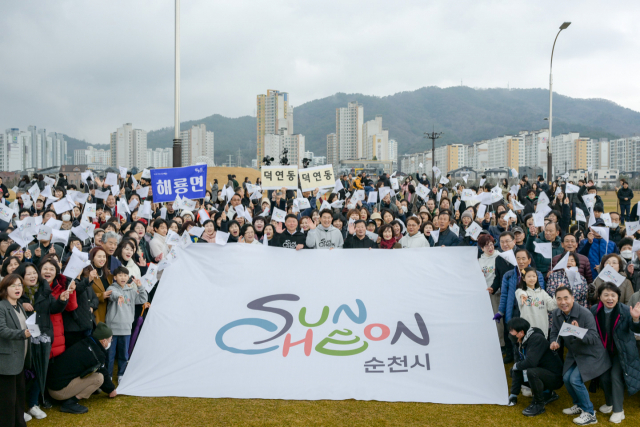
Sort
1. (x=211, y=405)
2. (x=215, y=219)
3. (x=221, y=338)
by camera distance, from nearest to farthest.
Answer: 1. (x=211, y=405)
2. (x=221, y=338)
3. (x=215, y=219)

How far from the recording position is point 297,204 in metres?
10.7

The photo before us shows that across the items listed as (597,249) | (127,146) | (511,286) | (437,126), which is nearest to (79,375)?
(511,286)

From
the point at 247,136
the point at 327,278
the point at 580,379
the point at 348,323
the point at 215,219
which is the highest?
the point at 247,136

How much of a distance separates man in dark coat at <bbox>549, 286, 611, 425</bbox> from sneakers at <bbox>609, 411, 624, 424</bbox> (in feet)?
0.66

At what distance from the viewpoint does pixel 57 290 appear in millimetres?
5168

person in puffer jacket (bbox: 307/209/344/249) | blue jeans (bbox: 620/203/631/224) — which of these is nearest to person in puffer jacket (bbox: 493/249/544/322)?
person in puffer jacket (bbox: 307/209/344/249)

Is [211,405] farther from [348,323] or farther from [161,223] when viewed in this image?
[161,223]

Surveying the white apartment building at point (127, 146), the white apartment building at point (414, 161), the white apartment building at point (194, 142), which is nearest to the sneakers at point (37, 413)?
the white apartment building at point (127, 146)

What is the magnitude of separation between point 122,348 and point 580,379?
4955 mm

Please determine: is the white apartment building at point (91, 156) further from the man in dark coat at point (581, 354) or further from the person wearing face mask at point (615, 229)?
the man in dark coat at point (581, 354)

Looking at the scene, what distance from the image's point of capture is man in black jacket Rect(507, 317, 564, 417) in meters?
5.02

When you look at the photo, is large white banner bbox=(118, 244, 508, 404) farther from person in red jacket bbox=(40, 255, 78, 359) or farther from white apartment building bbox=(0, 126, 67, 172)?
white apartment building bbox=(0, 126, 67, 172)

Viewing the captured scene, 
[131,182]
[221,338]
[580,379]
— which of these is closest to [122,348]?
[221,338]

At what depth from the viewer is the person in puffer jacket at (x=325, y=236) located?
7.26 meters
